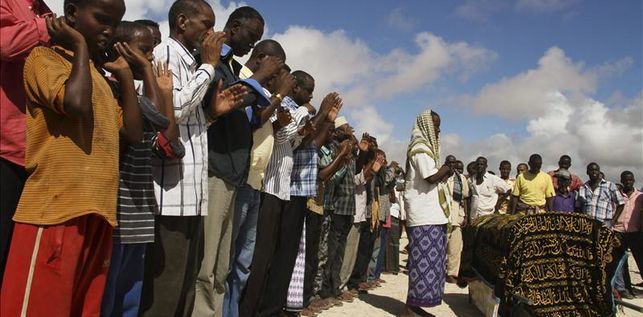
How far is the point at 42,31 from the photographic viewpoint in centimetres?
198

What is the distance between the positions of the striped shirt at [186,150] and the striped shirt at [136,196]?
0.14 m

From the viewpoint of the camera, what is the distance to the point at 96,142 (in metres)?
2.01

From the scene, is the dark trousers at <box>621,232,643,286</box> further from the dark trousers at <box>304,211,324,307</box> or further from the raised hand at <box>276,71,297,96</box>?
the raised hand at <box>276,71,297,96</box>

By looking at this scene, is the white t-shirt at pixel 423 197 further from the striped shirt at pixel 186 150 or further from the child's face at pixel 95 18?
the child's face at pixel 95 18

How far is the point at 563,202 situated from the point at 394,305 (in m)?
4.54

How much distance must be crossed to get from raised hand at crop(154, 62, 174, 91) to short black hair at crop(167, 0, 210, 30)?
15.7 inches

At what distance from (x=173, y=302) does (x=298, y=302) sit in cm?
211

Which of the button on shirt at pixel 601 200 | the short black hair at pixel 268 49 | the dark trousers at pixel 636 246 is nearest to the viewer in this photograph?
the short black hair at pixel 268 49

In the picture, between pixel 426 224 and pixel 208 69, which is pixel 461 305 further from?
pixel 208 69

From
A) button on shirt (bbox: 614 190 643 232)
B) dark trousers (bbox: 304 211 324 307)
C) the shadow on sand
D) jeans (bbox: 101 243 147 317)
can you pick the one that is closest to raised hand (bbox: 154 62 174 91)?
jeans (bbox: 101 243 147 317)

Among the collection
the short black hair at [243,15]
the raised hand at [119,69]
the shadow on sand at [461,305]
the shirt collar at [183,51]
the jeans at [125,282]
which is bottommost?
the shadow on sand at [461,305]

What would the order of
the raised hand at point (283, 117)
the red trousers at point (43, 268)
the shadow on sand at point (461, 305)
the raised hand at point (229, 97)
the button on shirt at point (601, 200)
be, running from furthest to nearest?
the button on shirt at point (601, 200) → the shadow on sand at point (461, 305) → the raised hand at point (283, 117) → the raised hand at point (229, 97) → the red trousers at point (43, 268)

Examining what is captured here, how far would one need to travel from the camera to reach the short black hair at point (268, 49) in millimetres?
3820

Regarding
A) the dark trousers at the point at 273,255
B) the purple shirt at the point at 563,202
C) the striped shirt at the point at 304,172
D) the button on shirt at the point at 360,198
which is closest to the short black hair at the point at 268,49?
the striped shirt at the point at 304,172
